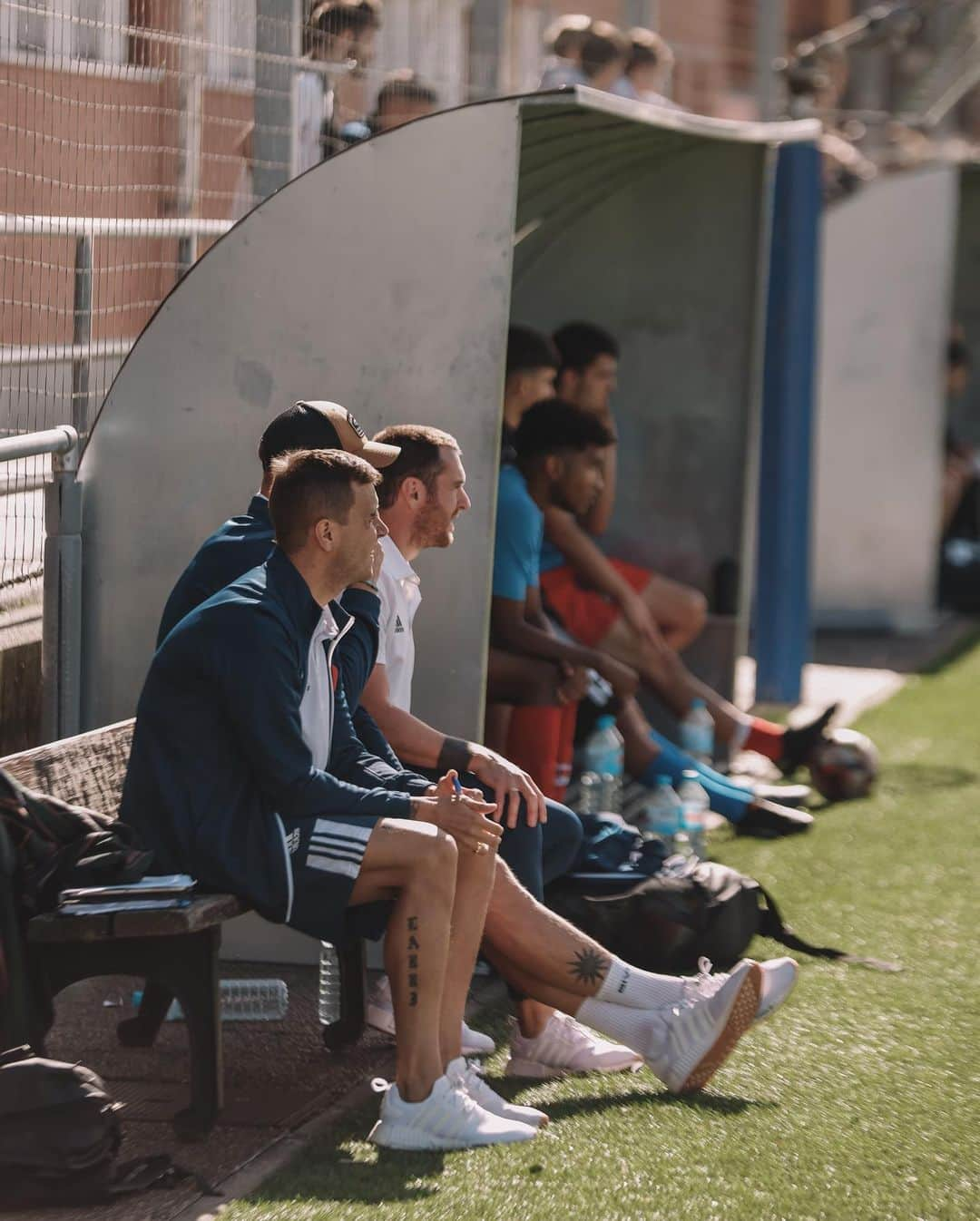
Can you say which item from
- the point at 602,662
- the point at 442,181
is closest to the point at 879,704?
the point at 602,662

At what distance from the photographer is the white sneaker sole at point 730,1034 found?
444 centimetres

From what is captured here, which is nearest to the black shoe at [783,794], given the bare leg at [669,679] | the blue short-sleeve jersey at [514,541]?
the bare leg at [669,679]

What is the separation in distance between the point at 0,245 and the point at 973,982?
3.25 m

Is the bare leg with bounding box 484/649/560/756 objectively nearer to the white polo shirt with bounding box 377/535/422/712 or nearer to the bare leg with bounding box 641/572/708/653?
the white polo shirt with bounding box 377/535/422/712

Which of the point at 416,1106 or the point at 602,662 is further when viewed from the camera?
the point at 602,662

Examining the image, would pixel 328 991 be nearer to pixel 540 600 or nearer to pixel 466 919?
pixel 466 919

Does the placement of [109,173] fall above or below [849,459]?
above

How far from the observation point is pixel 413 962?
4035 mm

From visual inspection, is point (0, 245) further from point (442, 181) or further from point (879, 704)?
point (879, 704)

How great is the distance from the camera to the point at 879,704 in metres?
9.82

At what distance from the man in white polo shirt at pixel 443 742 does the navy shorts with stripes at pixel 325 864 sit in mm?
543

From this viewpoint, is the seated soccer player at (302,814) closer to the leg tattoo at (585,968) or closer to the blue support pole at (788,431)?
the leg tattoo at (585,968)

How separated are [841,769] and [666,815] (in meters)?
1.27

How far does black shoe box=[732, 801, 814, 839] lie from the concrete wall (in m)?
4.91
